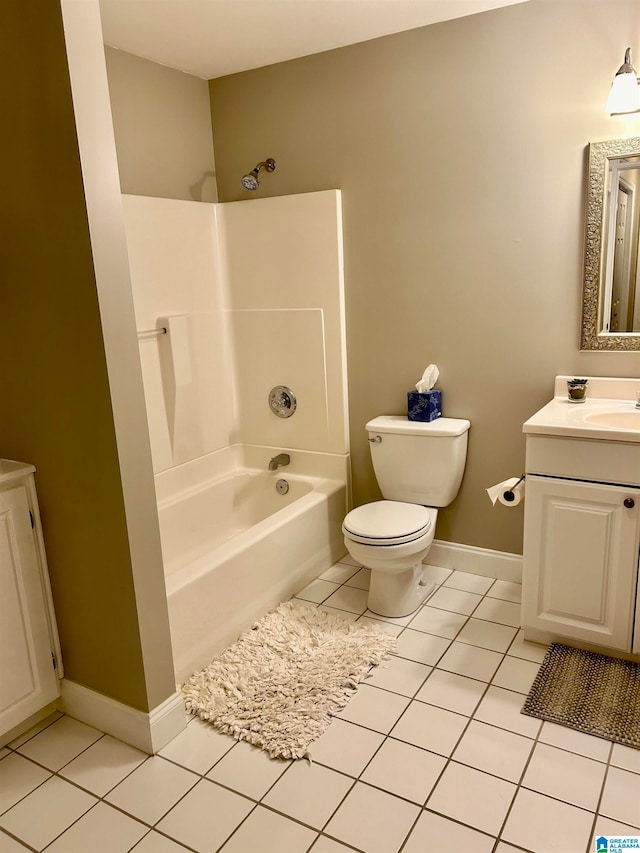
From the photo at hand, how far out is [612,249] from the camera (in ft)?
7.90

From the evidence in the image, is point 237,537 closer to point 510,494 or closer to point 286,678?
point 286,678

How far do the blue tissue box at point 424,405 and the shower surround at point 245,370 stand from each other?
1.31ft

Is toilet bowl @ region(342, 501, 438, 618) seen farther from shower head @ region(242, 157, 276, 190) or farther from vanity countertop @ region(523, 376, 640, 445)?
shower head @ region(242, 157, 276, 190)

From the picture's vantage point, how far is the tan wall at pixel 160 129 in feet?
8.93

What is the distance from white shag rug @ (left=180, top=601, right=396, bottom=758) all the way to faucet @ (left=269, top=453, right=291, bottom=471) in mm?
830

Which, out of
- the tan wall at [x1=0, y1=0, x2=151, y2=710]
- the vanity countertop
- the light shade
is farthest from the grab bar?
the light shade

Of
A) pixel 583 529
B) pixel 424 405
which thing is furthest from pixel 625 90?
pixel 583 529

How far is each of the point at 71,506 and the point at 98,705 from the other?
652mm

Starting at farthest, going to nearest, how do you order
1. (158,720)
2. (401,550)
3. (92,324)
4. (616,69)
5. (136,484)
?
(401,550)
(616,69)
(158,720)
(136,484)
(92,324)

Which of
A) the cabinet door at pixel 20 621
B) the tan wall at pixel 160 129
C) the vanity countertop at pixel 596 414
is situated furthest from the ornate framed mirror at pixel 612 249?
the cabinet door at pixel 20 621

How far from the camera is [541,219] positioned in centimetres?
251

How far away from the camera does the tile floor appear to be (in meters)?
1.62

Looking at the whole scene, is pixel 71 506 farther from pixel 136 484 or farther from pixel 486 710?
pixel 486 710

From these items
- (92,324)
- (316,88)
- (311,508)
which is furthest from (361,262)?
(92,324)
